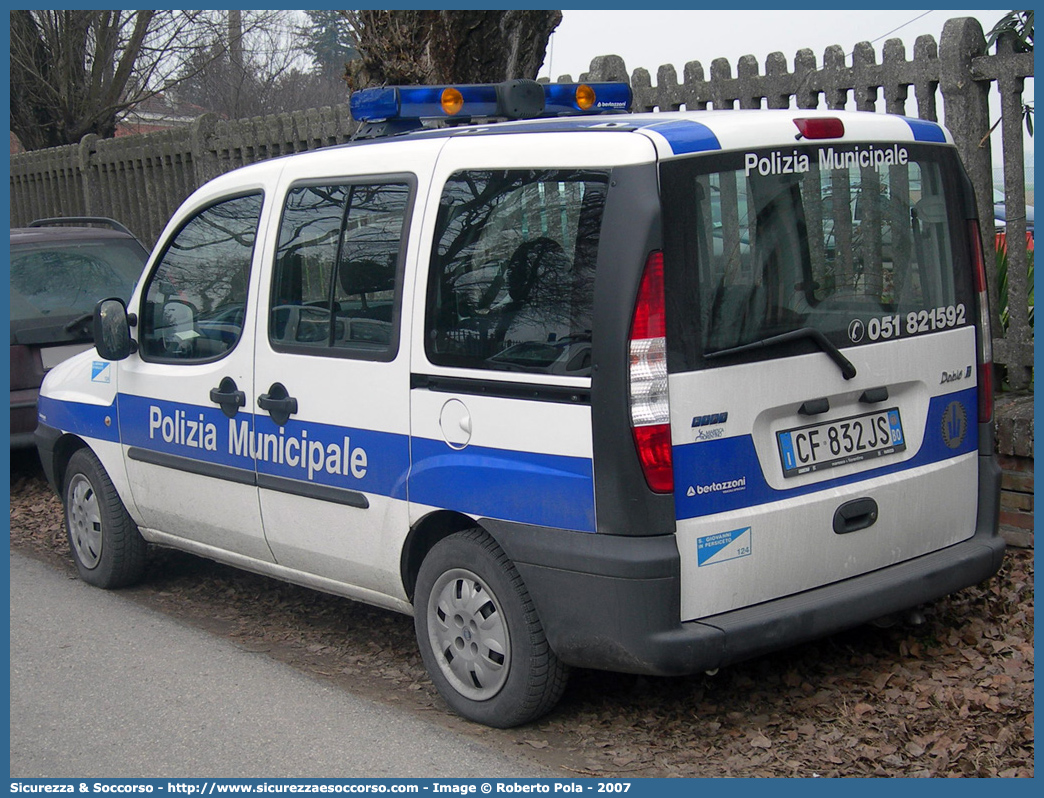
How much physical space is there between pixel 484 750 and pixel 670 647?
31.7 inches

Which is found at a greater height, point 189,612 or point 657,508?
point 657,508

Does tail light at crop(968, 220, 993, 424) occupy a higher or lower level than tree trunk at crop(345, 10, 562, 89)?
lower

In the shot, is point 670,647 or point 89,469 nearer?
point 670,647

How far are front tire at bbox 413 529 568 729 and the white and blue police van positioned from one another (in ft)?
0.04

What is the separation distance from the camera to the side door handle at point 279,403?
15.6ft

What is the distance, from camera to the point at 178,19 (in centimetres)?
1572

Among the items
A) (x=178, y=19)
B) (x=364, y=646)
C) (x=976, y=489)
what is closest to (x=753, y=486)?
(x=976, y=489)

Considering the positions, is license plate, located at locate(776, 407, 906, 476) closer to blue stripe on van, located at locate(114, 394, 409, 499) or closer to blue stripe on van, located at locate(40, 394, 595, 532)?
blue stripe on van, located at locate(40, 394, 595, 532)

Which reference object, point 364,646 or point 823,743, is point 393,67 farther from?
point 823,743

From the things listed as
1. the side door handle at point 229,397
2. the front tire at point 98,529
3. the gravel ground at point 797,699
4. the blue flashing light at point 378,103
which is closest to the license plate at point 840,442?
the gravel ground at point 797,699

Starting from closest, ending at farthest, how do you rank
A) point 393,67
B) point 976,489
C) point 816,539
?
point 816,539 < point 976,489 < point 393,67

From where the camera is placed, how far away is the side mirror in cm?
564

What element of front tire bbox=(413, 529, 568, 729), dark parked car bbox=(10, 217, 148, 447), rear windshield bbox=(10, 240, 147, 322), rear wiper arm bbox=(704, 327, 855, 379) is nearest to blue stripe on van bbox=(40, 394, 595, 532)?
front tire bbox=(413, 529, 568, 729)

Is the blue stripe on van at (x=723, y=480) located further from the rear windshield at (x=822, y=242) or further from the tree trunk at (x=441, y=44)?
the tree trunk at (x=441, y=44)
